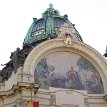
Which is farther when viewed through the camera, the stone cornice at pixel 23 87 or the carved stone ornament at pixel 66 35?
the carved stone ornament at pixel 66 35

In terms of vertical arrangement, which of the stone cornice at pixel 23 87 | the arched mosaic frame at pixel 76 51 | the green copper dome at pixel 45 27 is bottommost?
the stone cornice at pixel 23 87

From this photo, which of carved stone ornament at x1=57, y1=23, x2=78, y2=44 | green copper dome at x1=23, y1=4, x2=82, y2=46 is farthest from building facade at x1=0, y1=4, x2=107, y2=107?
green copper dome at x1=23, y1=4, x2=82, y2=46

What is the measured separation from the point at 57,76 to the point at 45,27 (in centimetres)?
705

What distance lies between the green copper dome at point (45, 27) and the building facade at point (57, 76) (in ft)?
14.0

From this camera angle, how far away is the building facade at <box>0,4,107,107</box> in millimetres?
18516

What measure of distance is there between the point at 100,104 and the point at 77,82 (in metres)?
1.90

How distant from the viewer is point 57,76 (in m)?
19.8

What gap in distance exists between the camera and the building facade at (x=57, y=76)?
729 inches

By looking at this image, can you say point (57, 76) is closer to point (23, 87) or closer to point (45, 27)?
point (23, 87)

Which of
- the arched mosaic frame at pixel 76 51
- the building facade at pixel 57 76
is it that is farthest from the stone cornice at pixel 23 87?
the arched mosaic frame at pixel 76 51

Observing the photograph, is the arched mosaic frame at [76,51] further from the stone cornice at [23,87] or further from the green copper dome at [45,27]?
the green copper dome at [45,27]

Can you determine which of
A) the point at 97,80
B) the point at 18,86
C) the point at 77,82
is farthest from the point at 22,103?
the point at 97,80

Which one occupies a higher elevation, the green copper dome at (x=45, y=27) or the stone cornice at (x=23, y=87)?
the green copper dome at (x=45, y=27)

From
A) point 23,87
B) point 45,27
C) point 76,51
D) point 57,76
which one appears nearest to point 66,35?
point 76,51
